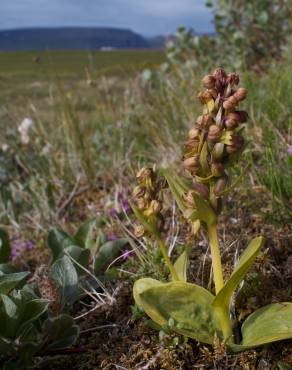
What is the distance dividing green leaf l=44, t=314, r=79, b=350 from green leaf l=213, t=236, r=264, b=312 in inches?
17.8

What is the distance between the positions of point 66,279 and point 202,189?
57 cm

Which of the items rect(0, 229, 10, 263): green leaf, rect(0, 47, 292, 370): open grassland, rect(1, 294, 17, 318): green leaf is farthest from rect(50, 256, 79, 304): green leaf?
rect(0, 229, 10, 263): green leaf

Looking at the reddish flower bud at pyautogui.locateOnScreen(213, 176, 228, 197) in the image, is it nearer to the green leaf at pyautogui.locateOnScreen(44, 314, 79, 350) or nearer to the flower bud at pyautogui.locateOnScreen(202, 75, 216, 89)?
the flower bud at pyautogui.locateOnScreen(202, 75, 216, 89)

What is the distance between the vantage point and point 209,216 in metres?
1.20

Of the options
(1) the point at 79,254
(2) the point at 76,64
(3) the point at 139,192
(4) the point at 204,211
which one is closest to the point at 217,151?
(4) the point at 204,211

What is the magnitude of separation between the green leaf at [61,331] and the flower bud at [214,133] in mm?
642

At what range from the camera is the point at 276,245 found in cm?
174

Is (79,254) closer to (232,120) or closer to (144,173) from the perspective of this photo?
(144,173)

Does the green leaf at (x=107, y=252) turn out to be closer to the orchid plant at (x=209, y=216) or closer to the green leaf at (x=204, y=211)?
the orchid plant at (x=209, y=216)

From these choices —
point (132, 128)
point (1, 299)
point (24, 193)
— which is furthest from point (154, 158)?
point (1, 299)

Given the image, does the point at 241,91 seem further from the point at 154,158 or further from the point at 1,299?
the point at 154,158

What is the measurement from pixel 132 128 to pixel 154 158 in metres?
1.02

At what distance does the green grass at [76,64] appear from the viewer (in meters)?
4.24

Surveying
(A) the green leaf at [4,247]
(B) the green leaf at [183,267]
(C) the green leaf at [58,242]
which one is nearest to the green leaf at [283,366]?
(B) the green leaf at [183,267]
